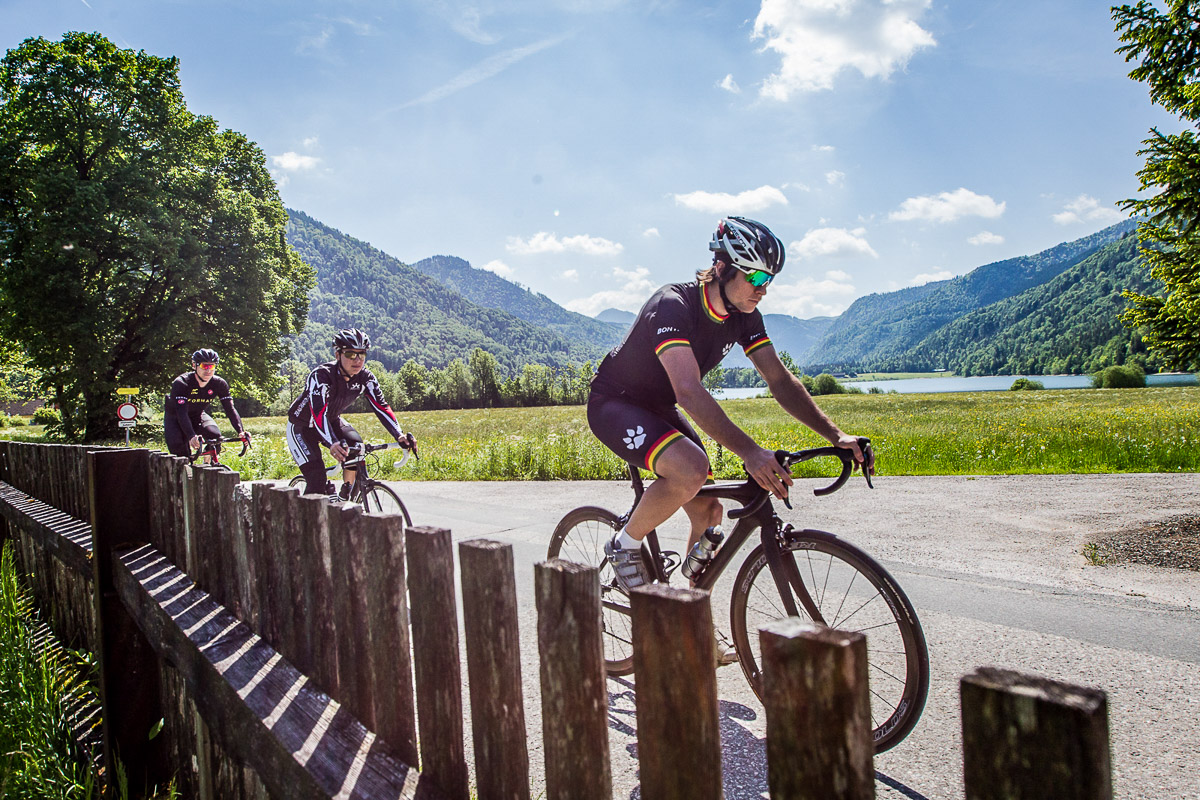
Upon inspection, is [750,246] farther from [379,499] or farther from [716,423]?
[379,499]

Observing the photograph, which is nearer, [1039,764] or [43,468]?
[1039,764]

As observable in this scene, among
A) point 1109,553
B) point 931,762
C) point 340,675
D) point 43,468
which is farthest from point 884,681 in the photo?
point 43,468

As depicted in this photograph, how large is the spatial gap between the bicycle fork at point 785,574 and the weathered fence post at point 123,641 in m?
2.71

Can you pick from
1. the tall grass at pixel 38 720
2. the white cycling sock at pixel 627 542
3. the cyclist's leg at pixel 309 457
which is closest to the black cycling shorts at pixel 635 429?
the white cycling sock at pixel 627 542

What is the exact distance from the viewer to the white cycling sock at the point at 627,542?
3333mm

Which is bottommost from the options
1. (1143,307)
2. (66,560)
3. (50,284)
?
(66,560)

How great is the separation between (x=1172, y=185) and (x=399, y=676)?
33.9 feet

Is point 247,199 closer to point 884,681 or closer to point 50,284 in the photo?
point 50,284

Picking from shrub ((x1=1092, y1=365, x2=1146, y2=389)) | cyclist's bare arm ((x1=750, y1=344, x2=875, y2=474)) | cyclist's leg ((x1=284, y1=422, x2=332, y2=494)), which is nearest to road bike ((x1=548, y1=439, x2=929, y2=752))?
cyclist's bare arm ((x1=750, y1=344, x2=875, y2=474))

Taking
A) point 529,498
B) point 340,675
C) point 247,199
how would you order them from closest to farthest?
1. point 340,675
2. point 529,498
3. point 247,199

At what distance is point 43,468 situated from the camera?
526 centimetres

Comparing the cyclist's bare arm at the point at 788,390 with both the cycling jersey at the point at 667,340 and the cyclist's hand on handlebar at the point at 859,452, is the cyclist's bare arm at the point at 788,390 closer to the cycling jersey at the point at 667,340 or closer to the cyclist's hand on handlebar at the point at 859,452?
the cycling jersey at the point at 667,340

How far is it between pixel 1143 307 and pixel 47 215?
35.3 meters

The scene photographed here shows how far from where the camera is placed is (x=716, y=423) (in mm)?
2934
